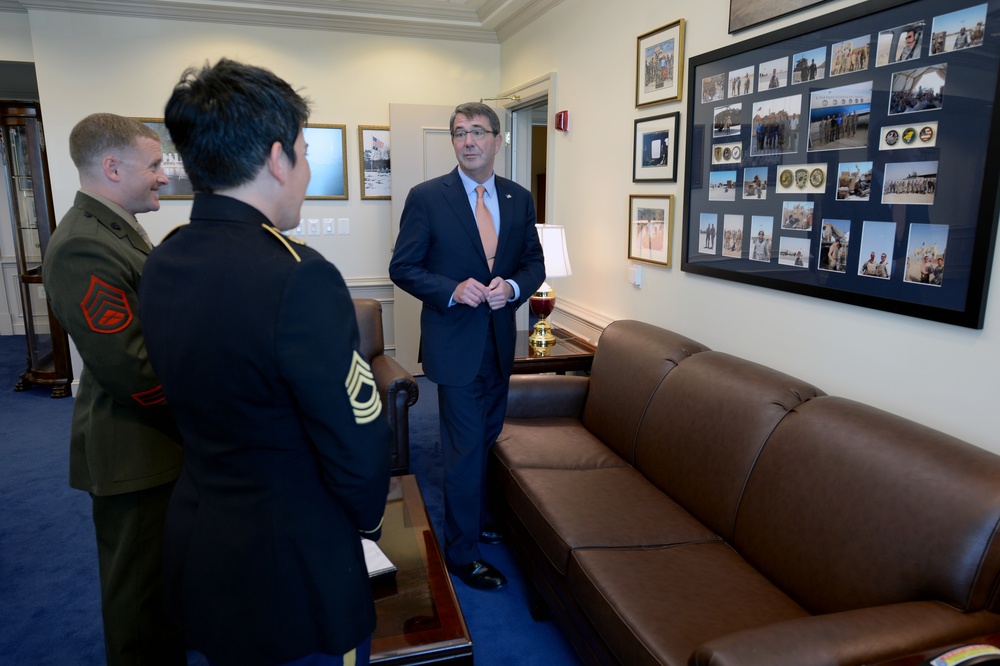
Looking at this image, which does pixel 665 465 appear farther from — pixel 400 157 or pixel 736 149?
pixel 400 157

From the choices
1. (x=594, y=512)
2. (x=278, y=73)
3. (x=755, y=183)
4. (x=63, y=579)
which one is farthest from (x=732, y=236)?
(x=278, y=73)

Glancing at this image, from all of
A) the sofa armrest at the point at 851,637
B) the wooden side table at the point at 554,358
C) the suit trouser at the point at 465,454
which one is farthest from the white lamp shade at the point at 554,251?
the sofa armrest at the point at 851,637

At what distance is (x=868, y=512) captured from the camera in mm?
1496

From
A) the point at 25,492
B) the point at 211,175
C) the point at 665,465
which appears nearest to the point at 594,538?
the point at 665,465

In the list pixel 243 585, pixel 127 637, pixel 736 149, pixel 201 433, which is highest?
pixel 736 149

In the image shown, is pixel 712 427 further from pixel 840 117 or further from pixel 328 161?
pixel 328 161

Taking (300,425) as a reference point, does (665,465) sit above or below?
below

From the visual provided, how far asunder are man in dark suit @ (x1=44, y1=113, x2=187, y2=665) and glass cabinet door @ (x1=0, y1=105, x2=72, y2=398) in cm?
359

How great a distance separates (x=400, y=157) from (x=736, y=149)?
300 cm

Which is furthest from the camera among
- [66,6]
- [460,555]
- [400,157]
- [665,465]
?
[400,157]

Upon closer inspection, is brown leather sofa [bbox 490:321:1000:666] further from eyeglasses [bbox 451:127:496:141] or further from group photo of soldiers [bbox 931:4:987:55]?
eyeglasses [bbox 451:127:496:141]

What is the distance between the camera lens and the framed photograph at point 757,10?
79.9 inches

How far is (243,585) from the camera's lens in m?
1.00

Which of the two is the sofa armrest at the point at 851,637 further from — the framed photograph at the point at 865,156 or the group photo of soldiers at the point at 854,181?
the group photo of soldiers at the point at 854,181
